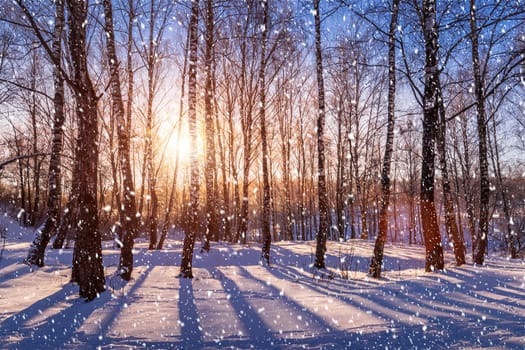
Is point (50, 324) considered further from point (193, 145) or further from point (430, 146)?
point (430, 146)

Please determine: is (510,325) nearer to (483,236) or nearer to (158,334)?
(158,334)

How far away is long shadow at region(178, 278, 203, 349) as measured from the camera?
3.20 m

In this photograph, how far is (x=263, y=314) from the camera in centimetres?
411

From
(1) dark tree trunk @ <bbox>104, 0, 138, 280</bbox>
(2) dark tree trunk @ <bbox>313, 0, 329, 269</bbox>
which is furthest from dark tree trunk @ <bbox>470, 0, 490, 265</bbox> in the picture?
(1) dark tree trunk @ <bbox>104, 0, 138, 280</bbox>

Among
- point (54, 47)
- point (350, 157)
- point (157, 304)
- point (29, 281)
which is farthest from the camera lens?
point (350, 157)

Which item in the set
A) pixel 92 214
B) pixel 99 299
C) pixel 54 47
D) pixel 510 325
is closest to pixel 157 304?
pixel 99 299

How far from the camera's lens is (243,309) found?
4355 mm

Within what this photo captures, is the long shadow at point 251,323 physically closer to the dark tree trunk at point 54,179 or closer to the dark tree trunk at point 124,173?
the dark tree trunk at point 124,173

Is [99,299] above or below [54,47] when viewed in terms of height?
below

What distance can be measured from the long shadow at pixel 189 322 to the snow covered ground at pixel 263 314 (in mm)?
12

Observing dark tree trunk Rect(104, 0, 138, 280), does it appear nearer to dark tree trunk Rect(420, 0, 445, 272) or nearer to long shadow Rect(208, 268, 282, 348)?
long shadow Rect(208, 268, 282, 348)

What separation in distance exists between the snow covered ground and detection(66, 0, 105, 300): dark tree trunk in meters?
0.42

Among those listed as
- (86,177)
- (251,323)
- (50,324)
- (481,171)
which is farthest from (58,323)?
(481,171)

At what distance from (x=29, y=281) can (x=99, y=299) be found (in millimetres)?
2574
